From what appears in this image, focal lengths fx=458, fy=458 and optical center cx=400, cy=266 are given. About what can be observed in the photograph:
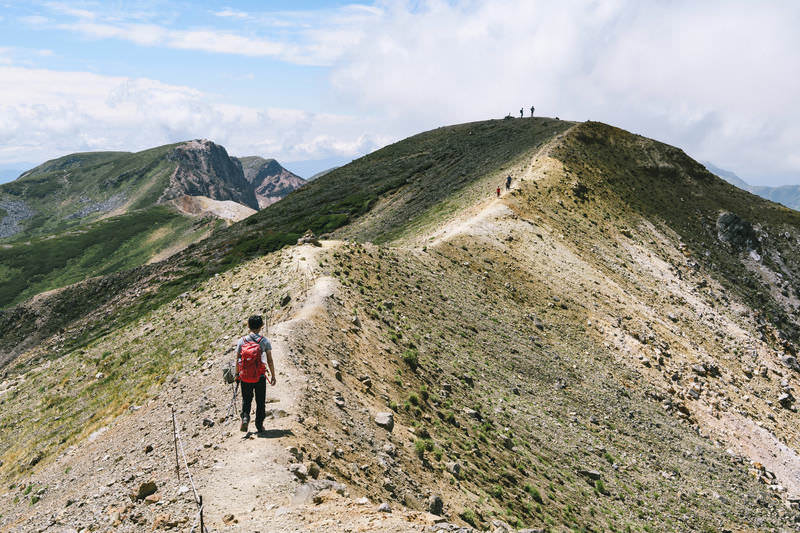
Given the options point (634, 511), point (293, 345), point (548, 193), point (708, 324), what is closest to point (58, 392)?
point (293, 345)

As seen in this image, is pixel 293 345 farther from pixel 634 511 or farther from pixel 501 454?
pixel 634 511

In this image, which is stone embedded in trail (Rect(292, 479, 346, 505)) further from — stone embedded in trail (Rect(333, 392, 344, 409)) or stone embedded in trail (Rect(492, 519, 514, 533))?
stone embedded in trail (Rect(492, 519, 514, 533))

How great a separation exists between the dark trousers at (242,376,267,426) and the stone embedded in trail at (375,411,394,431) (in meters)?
5.07

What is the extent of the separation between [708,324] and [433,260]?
32871 mm

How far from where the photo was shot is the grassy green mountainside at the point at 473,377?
580 inches

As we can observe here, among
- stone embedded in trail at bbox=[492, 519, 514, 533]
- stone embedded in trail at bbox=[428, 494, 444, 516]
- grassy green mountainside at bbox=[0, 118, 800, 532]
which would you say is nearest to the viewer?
stone embedded in trail at bbox=[428, 494, 444, 516]

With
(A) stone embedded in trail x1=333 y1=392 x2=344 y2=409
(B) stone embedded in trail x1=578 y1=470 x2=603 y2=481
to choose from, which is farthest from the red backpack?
(B) stone embedded in trail x1=578 y1=470 x2=603 y2=481

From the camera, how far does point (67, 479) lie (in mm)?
18984

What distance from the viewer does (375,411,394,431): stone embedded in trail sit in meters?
17.4

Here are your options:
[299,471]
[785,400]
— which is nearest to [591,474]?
[299,471]

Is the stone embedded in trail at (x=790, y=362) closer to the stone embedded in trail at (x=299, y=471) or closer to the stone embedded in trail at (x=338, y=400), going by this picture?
the stone embedded in trail at (x=338, y=400)

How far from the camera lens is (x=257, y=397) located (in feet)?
45.2

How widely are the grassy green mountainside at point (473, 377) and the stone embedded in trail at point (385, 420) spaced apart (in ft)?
0.36

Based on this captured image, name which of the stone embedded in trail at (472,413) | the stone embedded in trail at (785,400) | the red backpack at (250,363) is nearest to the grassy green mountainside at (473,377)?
the stone embedded in trail at (472,413)
